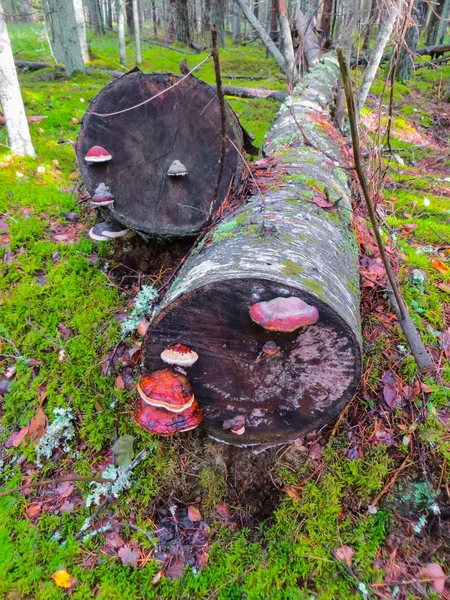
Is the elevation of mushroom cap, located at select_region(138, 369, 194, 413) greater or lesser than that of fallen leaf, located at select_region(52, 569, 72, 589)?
greater

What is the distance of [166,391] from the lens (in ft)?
7.08

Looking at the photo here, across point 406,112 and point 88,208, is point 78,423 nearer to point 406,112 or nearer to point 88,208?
point 88,208

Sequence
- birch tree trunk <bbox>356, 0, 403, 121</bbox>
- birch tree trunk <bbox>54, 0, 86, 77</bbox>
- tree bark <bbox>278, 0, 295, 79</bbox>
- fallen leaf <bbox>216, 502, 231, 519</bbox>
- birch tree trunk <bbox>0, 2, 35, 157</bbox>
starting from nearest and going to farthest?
fallen leaf <bbox>216, 502, 231, 519</bbox>
birch tree trunk <bbox>356, 0, 403, 121</bbox>
birch tree trunk <bbox>0, 2, 35, 157</bbox>
tree bark <bbox>278, 0, 295, 79</bbox>
birch tree trunk <bbox>54, 0, 86, 77</bbox>

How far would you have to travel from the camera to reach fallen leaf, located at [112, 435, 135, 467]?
9.20ft

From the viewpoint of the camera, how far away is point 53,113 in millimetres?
7582

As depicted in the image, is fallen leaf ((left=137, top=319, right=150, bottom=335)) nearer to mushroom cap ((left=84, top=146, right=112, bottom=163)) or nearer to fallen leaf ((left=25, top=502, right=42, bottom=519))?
fallen leaf ((left=25, top=502, right=42, bottom=519))

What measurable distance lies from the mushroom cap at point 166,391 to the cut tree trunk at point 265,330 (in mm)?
170

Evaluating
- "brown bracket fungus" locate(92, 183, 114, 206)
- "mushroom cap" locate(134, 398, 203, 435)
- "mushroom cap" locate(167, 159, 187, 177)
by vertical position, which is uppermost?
"mushroom cap" locate(167, 159, 187, 177)

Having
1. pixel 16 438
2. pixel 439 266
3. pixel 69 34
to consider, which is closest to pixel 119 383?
pixel 16 438

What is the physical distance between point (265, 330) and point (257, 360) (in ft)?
0.82

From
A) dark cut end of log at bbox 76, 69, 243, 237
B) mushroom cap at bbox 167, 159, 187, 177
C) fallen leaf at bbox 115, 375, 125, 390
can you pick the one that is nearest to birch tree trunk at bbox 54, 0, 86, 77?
dark cut end of log at bbox 76, 69, 243, 237

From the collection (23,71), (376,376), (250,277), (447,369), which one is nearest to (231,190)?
(250,277)

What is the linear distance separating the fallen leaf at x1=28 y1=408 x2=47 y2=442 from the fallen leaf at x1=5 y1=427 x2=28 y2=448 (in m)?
0.05

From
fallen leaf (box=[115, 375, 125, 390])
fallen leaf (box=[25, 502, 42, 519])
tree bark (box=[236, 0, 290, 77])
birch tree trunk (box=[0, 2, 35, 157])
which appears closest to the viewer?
fallen leaf (box=[25, 502, 42, 519])
